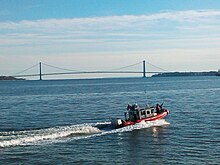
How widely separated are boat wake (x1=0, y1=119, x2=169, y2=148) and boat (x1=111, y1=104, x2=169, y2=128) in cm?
69

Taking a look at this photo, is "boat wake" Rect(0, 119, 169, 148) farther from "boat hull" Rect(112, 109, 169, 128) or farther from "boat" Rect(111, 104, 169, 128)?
"boat" Rect(111, 104, 169, 128)

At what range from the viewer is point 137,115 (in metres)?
51.9

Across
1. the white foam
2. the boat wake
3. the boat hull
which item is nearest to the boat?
the boat hull

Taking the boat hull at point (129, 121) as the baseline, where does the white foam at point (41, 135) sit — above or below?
below

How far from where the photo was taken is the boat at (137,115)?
48844 millimetres

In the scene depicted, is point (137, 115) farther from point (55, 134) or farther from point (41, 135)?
point (41, 135)

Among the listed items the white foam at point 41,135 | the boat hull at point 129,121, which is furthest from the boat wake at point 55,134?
the boat hull at point 129,121

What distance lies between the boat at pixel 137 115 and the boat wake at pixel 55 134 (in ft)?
2.26

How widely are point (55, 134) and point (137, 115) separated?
12356 millimetres

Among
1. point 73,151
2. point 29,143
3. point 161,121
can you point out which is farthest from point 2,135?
point 161,121

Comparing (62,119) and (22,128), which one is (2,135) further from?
(62,119)

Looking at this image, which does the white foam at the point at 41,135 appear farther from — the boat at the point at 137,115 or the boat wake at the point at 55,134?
the boat at the point at 137,115

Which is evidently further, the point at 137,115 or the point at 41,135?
the point at 137,115

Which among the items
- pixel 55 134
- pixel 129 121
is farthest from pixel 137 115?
pixel 55 134
